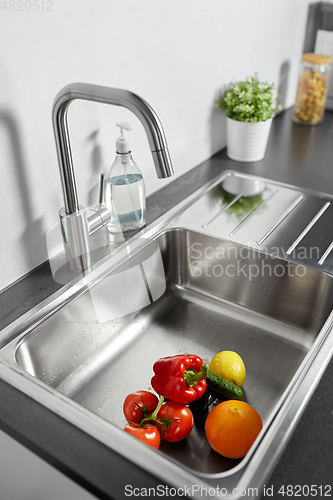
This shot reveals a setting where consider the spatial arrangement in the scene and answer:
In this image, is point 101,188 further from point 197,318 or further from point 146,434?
point 146,434

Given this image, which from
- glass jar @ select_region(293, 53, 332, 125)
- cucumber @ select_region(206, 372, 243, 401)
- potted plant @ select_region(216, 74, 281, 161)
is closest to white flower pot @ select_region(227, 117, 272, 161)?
potted plant @ select_region(216, 74, 281, 161)

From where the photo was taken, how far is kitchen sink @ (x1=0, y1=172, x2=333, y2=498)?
0.73 metres

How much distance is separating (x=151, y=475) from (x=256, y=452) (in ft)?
0.46

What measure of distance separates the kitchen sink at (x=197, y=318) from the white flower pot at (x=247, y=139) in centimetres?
14

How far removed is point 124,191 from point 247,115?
1.69ft

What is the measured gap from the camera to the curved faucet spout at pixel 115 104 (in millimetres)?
682

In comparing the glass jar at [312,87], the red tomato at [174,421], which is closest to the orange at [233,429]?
the red tomato at [174,421]

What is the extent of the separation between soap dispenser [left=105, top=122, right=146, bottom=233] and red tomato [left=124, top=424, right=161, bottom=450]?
493 mm

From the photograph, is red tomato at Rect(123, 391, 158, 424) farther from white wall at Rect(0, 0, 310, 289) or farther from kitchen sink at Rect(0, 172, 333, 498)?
white wall at Rect(0, 0, 310, 289)

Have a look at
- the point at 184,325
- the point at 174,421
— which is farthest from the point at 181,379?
the point at 184,325

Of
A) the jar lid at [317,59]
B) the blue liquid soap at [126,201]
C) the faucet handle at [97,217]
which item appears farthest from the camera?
the jar lid at [317,59]

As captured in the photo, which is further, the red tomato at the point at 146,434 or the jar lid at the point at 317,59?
the jar lid at the point at 317,59

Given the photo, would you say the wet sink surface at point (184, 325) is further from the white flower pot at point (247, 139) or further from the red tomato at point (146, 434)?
the white flower pot at point (247, 139)

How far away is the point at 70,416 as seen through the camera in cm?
65
